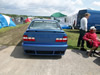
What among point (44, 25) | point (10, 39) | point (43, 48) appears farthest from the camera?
point (10, 39)

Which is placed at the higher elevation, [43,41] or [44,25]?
[44,25]

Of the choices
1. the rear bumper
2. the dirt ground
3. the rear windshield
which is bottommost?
the dirt ground

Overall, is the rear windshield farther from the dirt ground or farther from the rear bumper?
the dirt ground

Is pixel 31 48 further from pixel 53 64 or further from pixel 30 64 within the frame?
pixel 53 64

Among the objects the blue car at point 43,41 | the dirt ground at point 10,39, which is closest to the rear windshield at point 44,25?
the blue car at point 43,41

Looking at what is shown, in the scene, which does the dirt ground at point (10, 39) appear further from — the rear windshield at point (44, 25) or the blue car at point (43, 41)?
the blue car at point (43, 41)

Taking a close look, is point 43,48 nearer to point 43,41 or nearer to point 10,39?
point 43,41

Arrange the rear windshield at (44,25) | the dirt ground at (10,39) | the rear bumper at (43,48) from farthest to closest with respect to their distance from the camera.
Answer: the dirt ground at (10,39)
the rear windshield at (44,25)
the rear bumper at (43,48)

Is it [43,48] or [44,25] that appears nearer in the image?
[43,48]

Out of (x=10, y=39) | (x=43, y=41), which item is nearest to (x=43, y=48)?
(x=43, y=41)

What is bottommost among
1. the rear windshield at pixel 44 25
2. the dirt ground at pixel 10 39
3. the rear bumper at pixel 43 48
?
the dirt ground at pixel 10 39

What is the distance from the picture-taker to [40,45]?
4441mm

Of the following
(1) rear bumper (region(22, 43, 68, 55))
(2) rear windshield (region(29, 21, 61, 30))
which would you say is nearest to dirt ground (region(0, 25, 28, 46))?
(2) rear windshield (region(29, 21, 61, 30))

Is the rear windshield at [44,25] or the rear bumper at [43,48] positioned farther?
the rear windshield at [44,25]
